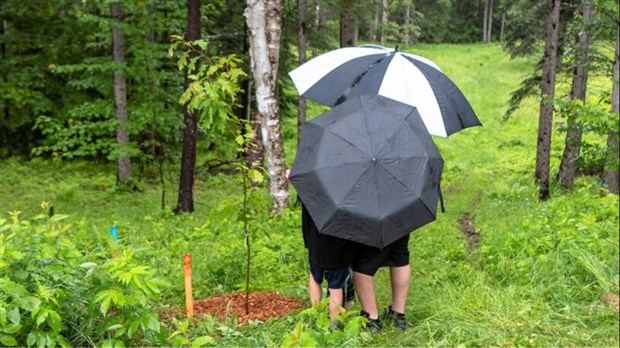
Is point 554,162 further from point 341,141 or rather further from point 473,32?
point 473,32

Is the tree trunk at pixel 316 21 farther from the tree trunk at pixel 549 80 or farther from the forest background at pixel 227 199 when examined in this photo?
the tree trunk at pixel 549 80

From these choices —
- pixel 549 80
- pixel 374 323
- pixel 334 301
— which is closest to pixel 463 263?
pixel 374 323

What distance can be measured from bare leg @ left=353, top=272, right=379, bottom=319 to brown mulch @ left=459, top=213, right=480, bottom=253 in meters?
3.67

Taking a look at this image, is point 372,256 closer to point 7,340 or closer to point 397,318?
point 397,318

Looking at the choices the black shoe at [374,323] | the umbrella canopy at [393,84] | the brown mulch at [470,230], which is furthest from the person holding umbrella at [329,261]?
the brown mulch at [470,230]

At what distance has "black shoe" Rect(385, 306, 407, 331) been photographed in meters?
4.51

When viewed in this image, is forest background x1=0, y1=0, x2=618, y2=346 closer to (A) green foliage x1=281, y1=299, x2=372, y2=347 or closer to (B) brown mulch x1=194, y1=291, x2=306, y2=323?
(A) green foliage x1=281, y1=299, x2=372, y2=347

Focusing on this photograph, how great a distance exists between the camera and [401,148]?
423 cm

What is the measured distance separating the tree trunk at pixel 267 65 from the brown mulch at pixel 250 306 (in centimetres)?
368

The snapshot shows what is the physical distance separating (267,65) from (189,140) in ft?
11.0

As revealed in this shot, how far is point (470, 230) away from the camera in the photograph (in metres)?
9.85

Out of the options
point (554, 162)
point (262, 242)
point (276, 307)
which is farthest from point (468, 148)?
point (276, 307)

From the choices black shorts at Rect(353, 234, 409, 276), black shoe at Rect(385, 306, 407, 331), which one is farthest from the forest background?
black shorts at Rect(353, 234, 409, 276)

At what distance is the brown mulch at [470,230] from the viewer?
27.8 ft
